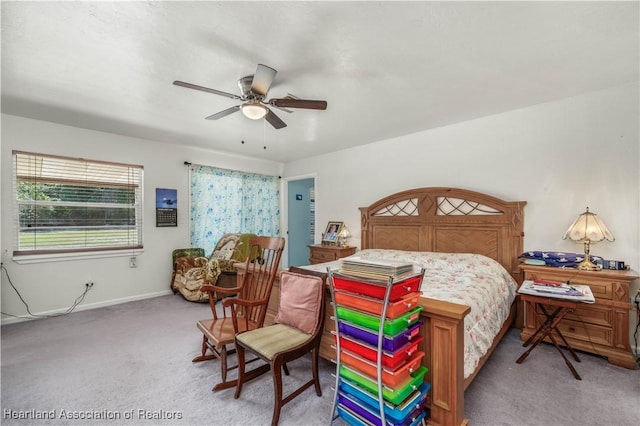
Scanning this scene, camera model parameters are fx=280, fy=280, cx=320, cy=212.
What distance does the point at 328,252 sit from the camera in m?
4.73

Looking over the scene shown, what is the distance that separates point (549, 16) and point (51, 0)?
2.98 m

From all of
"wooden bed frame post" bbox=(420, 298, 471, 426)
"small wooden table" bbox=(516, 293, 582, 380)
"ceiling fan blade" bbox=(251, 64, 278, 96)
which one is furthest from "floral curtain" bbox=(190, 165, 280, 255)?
"small wooden table" bbox=(516, 293, 582, 380)

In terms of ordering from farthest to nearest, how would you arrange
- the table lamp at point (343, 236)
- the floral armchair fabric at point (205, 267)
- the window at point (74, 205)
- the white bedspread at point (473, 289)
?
1. the table lamp at point (343, 236)
2. the floral armchair fabric at point (205, 267)
3. the window at point (74, 205)
4. the white bedspread at point (473, 289)

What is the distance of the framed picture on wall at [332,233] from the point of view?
16.2 ft

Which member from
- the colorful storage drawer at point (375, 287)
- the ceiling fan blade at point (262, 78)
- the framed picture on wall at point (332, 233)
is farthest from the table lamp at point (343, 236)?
the colorful storage drawer at point (375, 287)

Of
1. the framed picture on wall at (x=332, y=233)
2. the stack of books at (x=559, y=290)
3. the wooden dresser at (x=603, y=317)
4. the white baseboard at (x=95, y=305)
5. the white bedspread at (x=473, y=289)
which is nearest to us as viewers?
the white bedspread at (x=473, y=289)

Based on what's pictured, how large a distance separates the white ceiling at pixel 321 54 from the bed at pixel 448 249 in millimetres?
1192

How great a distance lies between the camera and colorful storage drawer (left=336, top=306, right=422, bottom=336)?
4.83 feet

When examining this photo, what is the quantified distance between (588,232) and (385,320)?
246 centimetres

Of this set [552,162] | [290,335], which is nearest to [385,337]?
[290,335]

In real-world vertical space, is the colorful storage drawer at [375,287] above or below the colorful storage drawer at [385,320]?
above

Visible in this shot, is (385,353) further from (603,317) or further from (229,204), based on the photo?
(229,204)

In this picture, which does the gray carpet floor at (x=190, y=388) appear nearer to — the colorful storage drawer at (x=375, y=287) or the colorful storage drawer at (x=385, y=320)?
the colorful storage drawer at (x=385, y=320)

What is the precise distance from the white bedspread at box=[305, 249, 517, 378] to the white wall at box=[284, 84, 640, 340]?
2.28 ft
